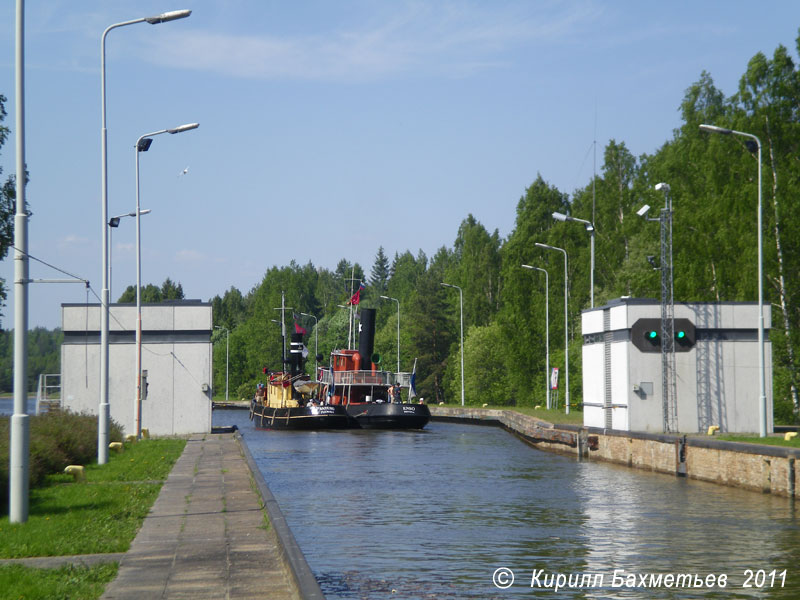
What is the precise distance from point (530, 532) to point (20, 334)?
9.13m

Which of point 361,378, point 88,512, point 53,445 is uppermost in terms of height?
point 361,378

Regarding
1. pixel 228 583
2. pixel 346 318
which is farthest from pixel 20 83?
pixel 346 318

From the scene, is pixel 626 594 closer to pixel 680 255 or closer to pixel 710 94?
pixel 680 255

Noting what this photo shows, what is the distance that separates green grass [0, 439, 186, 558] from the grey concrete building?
57.8 feet

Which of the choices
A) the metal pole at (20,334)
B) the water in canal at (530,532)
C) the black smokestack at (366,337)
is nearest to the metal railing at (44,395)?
the water in canal at (530,532)

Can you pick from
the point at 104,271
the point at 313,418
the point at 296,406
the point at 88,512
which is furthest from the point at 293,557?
the point at 296,406

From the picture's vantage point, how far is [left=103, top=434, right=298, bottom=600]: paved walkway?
1061 centimetres

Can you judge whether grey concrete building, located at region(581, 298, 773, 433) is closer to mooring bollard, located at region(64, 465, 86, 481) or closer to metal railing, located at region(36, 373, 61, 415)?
mooring bollard, located at region(64, 465, 86, 481)

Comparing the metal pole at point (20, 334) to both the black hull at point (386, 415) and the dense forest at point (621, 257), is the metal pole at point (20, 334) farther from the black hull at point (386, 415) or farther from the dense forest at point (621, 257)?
the black hull at point (386, 415)

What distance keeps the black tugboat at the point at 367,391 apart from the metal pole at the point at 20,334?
141 ft

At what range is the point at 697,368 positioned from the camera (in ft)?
119

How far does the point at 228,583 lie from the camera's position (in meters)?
10.9

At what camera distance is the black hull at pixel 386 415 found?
2276 inches

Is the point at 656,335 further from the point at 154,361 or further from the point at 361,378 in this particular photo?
the point at 361,378
